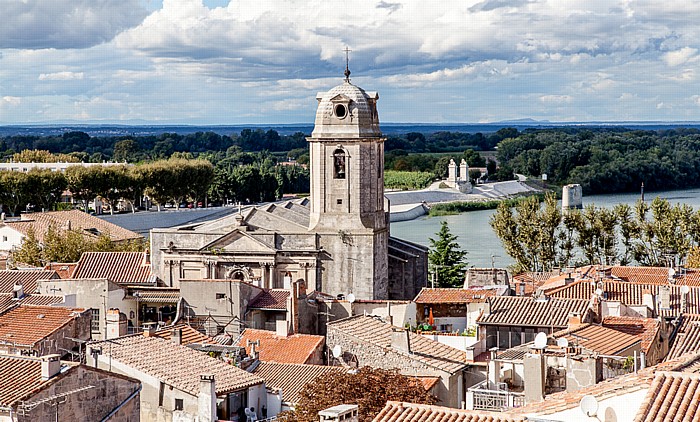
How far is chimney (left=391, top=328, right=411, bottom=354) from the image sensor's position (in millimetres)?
15570

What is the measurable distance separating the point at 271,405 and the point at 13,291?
7.77 m

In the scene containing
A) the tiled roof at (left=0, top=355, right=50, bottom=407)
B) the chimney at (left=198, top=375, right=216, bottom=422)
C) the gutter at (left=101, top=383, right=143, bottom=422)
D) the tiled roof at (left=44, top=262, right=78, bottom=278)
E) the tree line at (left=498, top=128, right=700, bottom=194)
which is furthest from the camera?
the tree line at (left=498, top=128, right=700, bottom=194)

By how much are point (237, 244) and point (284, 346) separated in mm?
11552

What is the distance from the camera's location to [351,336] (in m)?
16.5

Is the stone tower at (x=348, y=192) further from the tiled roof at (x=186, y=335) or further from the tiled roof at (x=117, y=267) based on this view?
the tiled roof at (x=186, y=335)

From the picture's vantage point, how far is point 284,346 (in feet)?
59.7

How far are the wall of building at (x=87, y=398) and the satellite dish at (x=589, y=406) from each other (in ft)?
17.0

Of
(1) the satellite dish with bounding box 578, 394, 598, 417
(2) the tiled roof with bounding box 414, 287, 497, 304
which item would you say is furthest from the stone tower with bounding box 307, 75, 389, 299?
(1) the satellite dish with bounding box 578, 394, 598, 417

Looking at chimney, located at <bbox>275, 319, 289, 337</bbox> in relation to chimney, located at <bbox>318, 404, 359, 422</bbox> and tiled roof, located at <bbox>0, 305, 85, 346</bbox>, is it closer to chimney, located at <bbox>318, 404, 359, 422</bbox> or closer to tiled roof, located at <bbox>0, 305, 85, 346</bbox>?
tiled roof, located at <bbox>0, 305, 85, 346</bbox>

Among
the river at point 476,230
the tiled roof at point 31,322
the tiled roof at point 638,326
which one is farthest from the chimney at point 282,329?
the river at point 476,230

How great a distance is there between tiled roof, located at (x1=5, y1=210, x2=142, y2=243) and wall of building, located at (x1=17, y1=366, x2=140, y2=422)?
93.7ft

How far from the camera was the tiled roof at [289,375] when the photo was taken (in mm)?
14617

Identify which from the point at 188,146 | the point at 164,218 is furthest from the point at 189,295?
the point at 188,146

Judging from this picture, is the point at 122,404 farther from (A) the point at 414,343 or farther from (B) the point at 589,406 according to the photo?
(B) the point at 589,406
